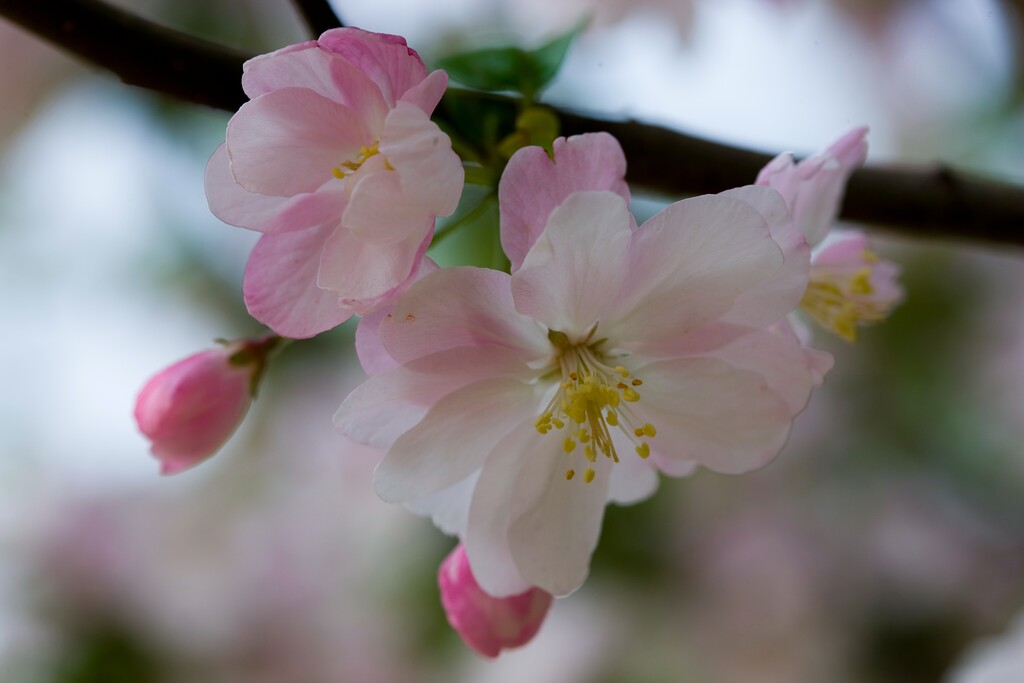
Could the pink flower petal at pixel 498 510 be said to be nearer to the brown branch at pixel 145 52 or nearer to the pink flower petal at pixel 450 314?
the pink flower petal at pixel 450 314

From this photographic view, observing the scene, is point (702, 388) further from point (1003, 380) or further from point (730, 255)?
point (1003, 380)

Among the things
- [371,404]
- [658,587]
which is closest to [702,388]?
[371,404]

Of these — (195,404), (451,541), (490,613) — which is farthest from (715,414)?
(451,541)

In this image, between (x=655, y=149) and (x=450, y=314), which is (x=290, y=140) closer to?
(x=450, y=314)

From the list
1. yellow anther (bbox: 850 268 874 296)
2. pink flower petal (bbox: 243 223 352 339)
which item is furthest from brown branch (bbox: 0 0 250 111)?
yellow anther (bbox: 850 268 874 296)

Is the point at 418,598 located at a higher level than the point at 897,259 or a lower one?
lower

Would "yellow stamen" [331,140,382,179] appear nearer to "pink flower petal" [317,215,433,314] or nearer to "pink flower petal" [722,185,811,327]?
"pink flower petal" [317,215,433,314]

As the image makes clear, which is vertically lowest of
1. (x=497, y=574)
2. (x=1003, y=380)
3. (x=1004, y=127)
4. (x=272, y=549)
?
(x=272, y=549)
